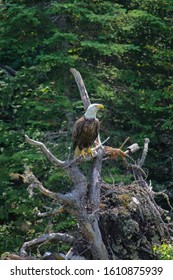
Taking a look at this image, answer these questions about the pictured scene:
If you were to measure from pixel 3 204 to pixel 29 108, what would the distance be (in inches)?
63.3

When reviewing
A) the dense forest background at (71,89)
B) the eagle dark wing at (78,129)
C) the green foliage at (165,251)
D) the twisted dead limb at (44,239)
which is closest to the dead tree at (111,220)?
the twisted dead limb at (44,239)

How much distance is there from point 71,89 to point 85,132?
14.5 ft

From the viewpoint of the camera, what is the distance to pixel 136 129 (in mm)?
18578

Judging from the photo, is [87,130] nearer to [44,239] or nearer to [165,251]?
[44,239]

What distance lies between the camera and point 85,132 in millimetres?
13938

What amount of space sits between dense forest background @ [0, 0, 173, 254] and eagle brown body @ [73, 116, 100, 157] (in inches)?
116

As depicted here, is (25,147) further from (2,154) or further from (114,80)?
(114,80)

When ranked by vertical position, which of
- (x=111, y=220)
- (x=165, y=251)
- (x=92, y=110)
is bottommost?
(x=111, y=220)

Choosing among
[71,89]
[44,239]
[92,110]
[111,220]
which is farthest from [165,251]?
[71,89]

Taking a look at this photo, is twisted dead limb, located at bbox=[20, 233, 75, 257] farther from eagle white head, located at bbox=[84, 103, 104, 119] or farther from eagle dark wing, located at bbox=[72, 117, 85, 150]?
eagle white head, located at bbox=[84, 103, 104, 119]

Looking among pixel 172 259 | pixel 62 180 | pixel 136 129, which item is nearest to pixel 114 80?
pixel 136 129

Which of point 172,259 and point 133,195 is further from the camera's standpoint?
point 133,195

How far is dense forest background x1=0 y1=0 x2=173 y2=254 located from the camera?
17.6 meters

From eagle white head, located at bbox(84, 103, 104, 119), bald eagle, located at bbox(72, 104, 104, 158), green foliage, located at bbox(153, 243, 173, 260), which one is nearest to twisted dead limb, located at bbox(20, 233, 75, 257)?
bald eagle, located at bbox(72, 104, 104, 158)
